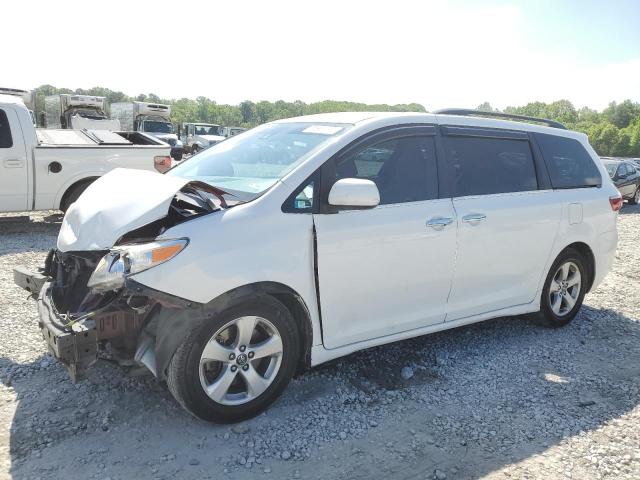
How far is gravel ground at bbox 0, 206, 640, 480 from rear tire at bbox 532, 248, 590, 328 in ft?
1.39

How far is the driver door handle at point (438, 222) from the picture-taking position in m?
3.73

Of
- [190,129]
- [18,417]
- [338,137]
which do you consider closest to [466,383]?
[338,137]

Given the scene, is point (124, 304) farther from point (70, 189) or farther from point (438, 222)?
point (70, 189)

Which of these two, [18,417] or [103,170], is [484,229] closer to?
[18,417]

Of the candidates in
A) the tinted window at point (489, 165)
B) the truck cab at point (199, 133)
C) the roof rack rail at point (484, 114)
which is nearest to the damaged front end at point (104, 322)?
the tinted window at point (489, 165)

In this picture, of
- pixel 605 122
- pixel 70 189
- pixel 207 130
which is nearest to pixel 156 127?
pixel 207 130

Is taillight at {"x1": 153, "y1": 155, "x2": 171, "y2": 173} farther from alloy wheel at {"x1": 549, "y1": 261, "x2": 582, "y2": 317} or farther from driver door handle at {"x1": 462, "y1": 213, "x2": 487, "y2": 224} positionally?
alloy wheel at {"x1": 549, "y1": 261, "x2": 582, "y2": 317}

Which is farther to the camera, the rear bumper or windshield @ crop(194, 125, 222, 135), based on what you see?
windshield @ crop(194, 125, 222, 135)

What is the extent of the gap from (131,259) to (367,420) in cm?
169

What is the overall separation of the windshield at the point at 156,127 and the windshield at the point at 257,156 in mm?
23063

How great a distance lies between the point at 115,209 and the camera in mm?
3178

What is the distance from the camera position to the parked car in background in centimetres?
1666

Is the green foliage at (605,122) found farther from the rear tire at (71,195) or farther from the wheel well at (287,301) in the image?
the wheel well at (287,301)

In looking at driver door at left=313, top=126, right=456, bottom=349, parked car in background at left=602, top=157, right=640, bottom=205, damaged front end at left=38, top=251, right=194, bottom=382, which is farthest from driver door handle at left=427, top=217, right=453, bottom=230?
parked car in background at left=602, top=157, right=640, bottom=205
